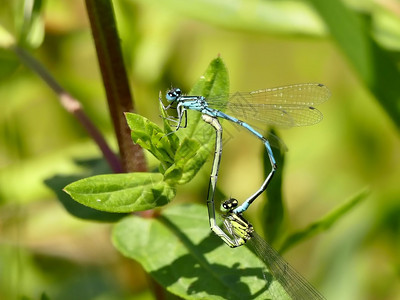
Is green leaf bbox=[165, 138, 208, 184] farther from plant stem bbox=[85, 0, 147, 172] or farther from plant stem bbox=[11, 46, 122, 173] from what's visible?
plant stem bbox=[11, 46, 122, 173]

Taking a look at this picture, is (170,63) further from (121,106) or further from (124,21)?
(121,106)

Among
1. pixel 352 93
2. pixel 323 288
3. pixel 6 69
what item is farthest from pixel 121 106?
pixel 352 93

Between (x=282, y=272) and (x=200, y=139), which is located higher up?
(x=200, y=139)

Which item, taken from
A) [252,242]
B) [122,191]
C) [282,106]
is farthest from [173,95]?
[122,191]

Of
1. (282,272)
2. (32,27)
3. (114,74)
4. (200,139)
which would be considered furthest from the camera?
(32,27)

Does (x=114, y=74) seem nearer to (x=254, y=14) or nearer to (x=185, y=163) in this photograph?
(x=185, y=163)

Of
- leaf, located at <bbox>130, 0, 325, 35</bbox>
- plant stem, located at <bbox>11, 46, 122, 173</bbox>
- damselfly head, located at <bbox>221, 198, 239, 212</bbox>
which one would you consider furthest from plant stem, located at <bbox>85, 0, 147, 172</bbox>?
leaf, located at <bbox>130, 0, 325, 35</bbox>
